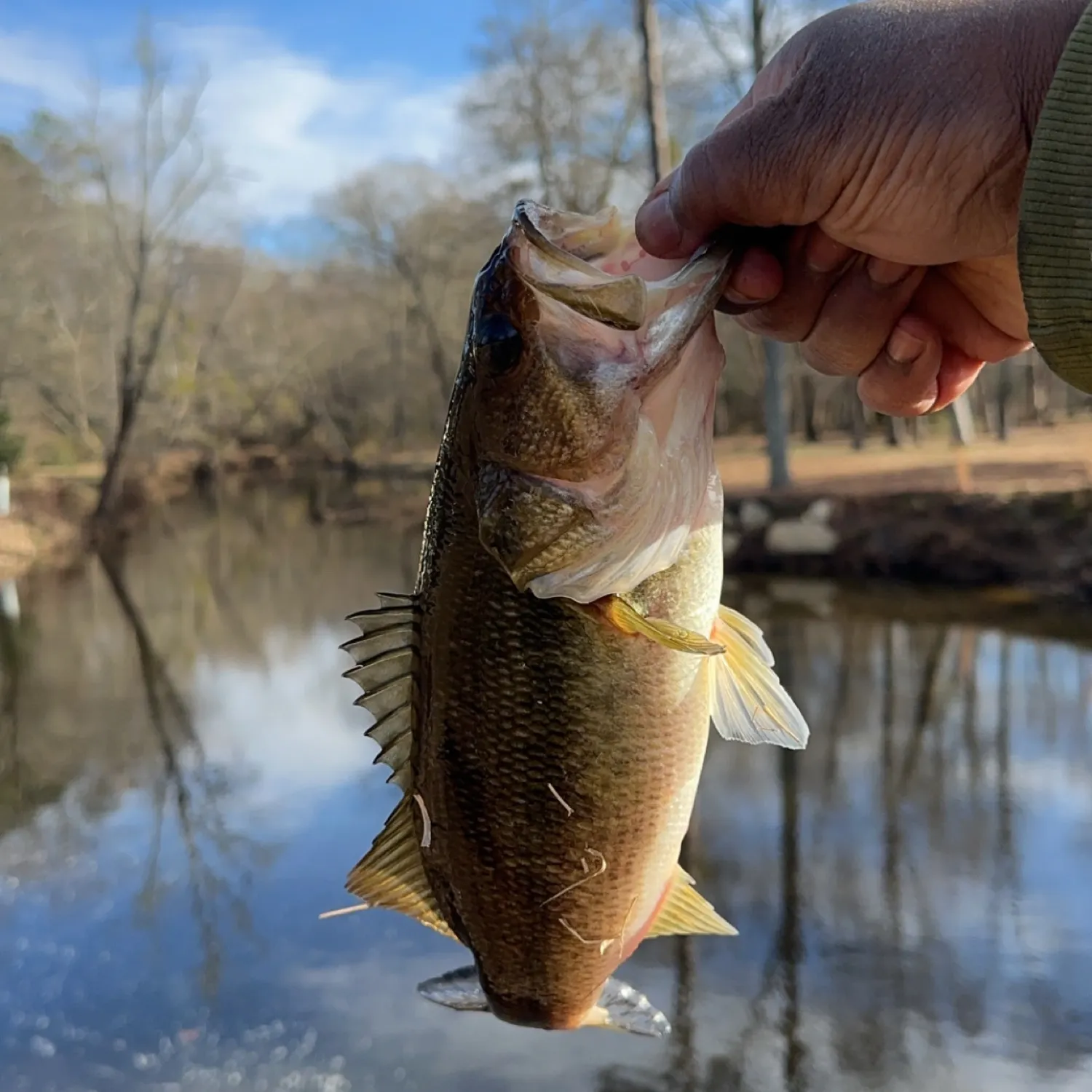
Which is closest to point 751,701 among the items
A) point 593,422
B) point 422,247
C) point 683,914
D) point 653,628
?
point 653,628

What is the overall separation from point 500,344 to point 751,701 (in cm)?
77

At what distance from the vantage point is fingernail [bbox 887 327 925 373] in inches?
93.7

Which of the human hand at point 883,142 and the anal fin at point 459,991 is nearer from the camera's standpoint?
the human hand at point 883,142

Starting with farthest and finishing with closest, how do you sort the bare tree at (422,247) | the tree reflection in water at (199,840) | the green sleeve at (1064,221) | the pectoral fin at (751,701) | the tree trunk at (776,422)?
the bare tree at (422,247) → the tree trunk at (776,422) → the tree reflection in water at (199,840) → the pectoral fin at (751,701) → the green sleeve at (1064,221)

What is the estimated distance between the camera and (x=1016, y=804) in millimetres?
7352

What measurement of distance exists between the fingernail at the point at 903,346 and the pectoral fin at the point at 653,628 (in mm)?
1145

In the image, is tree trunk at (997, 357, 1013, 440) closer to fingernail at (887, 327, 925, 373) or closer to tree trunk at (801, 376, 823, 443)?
tree trunk at (801, 376, 823, 443)

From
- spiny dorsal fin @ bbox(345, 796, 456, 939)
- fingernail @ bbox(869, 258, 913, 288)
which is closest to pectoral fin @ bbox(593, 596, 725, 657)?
spiny dorsal fin @ bbox(345, 796, 456, 939)

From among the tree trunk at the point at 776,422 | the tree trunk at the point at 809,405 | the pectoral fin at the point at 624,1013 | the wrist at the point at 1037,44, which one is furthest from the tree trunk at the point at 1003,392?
the pectoral fin at the point at 624,1013

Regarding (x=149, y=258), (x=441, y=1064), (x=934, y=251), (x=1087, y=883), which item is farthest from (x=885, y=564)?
(x=149, y=258)

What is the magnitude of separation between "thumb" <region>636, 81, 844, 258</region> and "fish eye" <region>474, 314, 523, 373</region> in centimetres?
34

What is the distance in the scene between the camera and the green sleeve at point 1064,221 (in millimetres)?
1502

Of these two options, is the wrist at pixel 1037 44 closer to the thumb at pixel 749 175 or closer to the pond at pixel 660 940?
the thumb at pixel 749 175

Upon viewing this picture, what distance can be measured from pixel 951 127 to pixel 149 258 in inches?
1169
